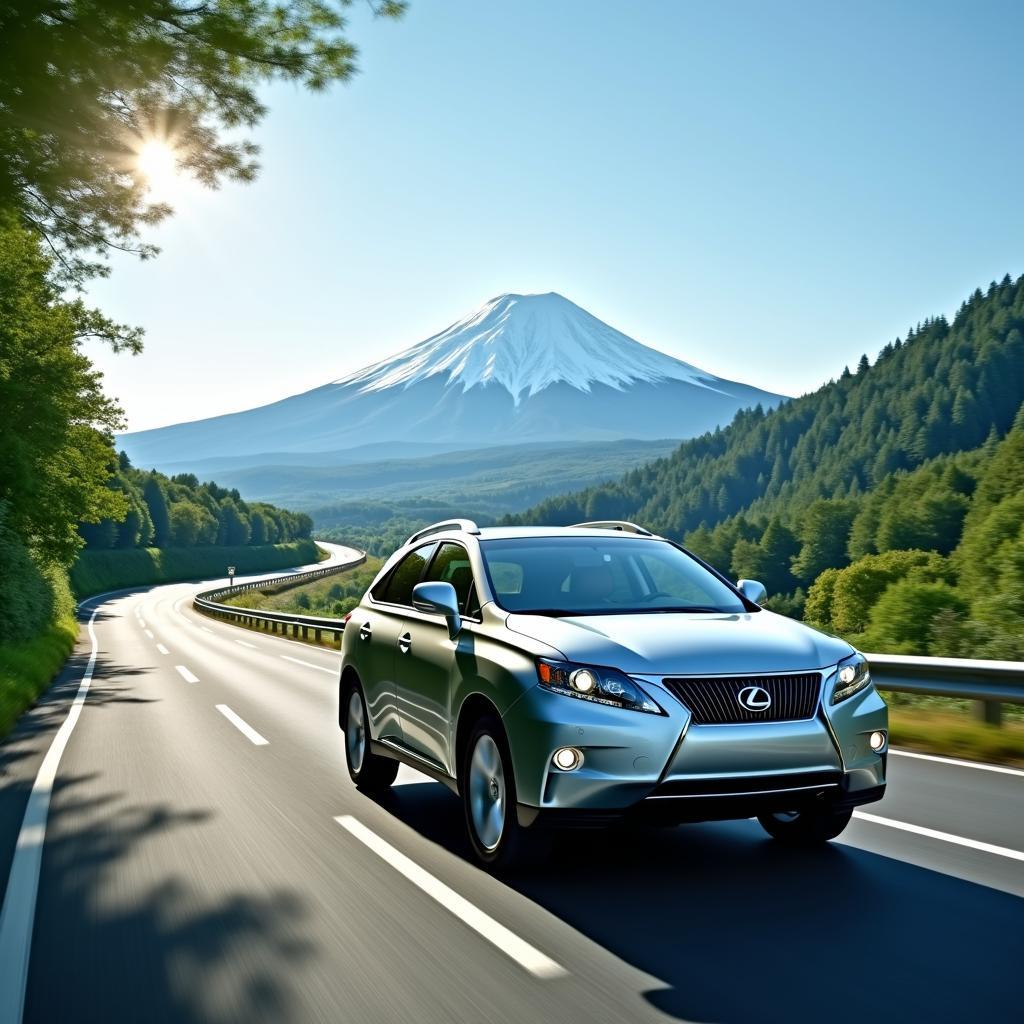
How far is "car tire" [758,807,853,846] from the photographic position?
6117mm

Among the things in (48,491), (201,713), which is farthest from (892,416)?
(201,713)

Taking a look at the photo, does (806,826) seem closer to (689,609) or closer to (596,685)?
(689,609)

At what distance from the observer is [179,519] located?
14925 centimetres

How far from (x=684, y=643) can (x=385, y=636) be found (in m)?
2.78

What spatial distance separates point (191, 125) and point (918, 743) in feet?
28.5

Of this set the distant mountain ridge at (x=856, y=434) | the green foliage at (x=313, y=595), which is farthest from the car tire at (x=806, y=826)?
the distant mountain ridge at (x=856, y=434)

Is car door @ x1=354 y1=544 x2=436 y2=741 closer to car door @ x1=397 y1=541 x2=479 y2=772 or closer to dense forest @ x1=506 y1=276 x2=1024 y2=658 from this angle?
car door @ x1=397 y1=541 x2=479 y2=772

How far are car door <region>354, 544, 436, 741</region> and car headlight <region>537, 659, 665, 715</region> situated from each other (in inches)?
86.3

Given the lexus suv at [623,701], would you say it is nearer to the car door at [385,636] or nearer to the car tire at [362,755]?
the car door at [385,636]

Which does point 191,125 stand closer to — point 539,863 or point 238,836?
point 238,836

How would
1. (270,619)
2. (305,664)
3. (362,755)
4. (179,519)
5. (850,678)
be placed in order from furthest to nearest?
1. (179,519)
2. (270,619)
3. (305,664)
4. (362,755)
5. (850,678)

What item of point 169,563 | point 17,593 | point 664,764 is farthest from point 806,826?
point 169,563

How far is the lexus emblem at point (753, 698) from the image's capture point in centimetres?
525

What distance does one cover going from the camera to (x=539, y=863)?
5.66 metres
